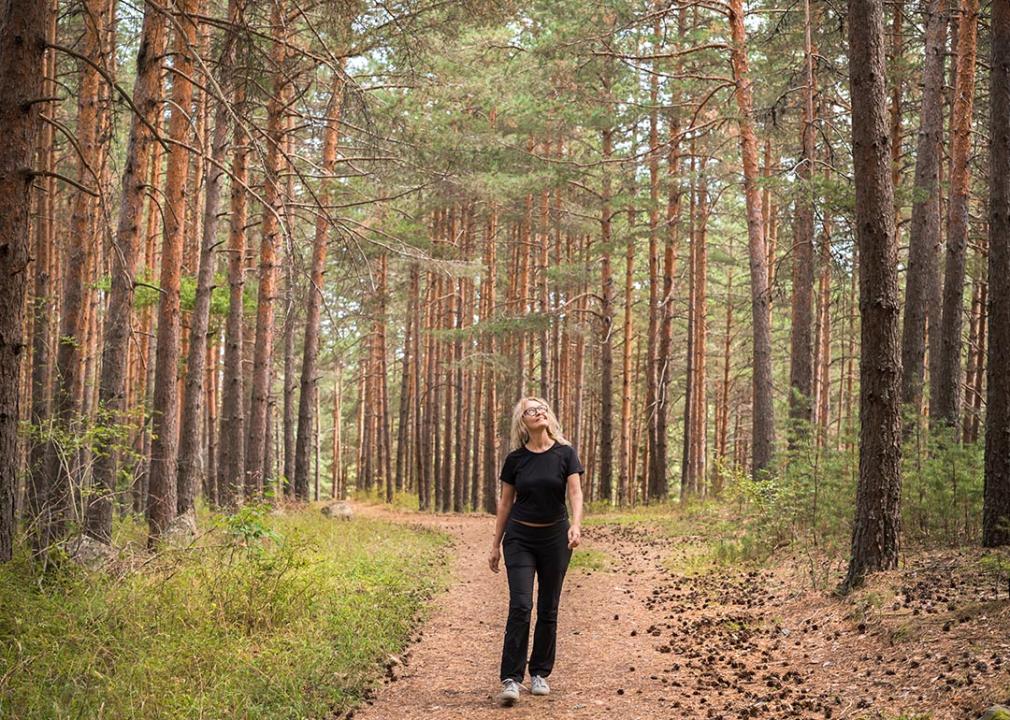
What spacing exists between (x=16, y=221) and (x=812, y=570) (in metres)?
7.83

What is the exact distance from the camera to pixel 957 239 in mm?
12883

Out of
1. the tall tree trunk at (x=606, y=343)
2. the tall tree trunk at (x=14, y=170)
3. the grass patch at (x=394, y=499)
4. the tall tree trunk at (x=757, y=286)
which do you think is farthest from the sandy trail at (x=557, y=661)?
the grass patch at (x=394, y=499)

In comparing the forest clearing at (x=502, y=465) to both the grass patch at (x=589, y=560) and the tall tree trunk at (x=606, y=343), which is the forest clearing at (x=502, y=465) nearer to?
the grass patch at (x=589, y=560)

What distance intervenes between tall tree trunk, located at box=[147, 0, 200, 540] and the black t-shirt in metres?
5.72

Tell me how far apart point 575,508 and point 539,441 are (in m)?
0.56

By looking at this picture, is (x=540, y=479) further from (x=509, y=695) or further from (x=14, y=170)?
(x=14, y=170)

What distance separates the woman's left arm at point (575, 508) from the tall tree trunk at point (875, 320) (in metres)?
3.20

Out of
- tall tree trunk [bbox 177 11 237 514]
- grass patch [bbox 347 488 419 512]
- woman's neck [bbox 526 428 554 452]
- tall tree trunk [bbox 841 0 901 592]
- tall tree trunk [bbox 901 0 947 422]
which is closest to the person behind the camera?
woman's neck [bbox 526 428 554 452]

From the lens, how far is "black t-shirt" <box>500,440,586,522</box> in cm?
615

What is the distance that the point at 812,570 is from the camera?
8.86 meters

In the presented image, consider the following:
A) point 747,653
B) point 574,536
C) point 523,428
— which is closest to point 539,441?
point 523,428

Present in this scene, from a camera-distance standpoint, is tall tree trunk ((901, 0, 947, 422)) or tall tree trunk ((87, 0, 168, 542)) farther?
tall tree trunk ((901, 0, 947, 422))

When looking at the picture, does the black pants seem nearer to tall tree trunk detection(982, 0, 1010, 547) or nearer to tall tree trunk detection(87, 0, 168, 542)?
tall tree trunk detection(87, 0, 168, 542)

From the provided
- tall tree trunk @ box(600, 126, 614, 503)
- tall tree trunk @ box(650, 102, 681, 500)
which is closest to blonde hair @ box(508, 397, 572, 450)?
tall tree trunk @ box(650, 102, 681, 500)
